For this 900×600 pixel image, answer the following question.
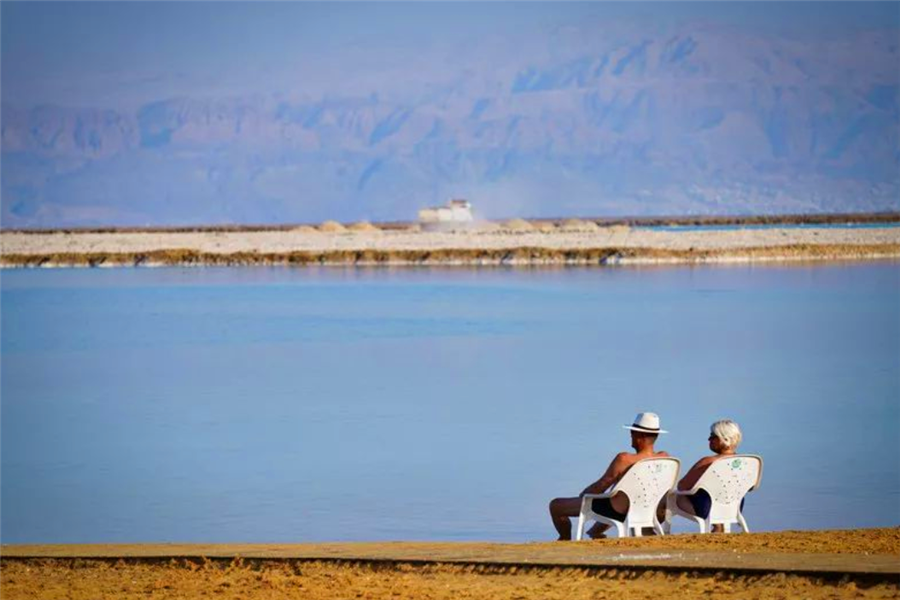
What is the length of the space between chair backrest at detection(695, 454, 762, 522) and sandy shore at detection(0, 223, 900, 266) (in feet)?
124

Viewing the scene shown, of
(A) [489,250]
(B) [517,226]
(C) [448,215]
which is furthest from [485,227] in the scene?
(A) [489,250]

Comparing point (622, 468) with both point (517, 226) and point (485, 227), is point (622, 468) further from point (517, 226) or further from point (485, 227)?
point (485, 227)

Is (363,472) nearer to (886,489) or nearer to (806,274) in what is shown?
(886,489)

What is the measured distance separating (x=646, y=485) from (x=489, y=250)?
42.0 meters

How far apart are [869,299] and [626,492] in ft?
69.9

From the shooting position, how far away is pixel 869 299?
2769cm

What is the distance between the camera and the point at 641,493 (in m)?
7.36

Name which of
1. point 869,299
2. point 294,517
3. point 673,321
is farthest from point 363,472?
point 869,299

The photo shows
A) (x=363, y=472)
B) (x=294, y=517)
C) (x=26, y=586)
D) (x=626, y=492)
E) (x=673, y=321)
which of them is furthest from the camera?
(x=673, y=321)

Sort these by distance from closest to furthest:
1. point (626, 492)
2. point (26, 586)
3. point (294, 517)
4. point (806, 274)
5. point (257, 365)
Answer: point (26, 586) < point (626, 492) < point (294, 517) < point (257, 365) < point (806, 274)

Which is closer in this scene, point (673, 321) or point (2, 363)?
point (2, 363)

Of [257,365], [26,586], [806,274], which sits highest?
[806,274]

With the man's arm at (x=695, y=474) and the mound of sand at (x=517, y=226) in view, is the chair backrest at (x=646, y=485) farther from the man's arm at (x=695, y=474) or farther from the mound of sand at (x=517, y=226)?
the mound of sand at (x=517, y=226)

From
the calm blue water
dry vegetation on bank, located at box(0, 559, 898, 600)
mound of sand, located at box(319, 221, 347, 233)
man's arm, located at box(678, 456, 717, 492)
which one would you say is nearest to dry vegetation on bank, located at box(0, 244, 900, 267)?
the calm blue water
